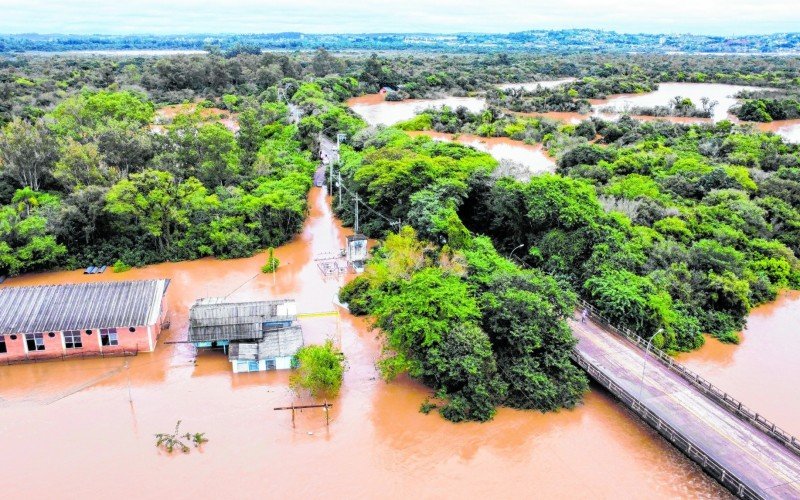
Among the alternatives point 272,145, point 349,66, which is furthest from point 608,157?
point 349,66

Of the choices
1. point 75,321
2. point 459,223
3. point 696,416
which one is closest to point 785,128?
point 459,223

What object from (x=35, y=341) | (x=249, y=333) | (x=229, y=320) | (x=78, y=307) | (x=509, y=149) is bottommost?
(x=35, y=341)

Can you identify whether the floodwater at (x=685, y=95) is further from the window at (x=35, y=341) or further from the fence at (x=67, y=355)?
the window at (x=35, y=341)

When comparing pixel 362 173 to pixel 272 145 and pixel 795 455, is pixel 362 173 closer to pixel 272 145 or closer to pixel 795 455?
pixel 272 145

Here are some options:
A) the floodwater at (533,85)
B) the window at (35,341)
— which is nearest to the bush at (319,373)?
the window at (35,341)

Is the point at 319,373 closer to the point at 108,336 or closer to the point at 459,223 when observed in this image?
the point at 108,336

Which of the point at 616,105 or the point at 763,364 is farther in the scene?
the point at 616,105
